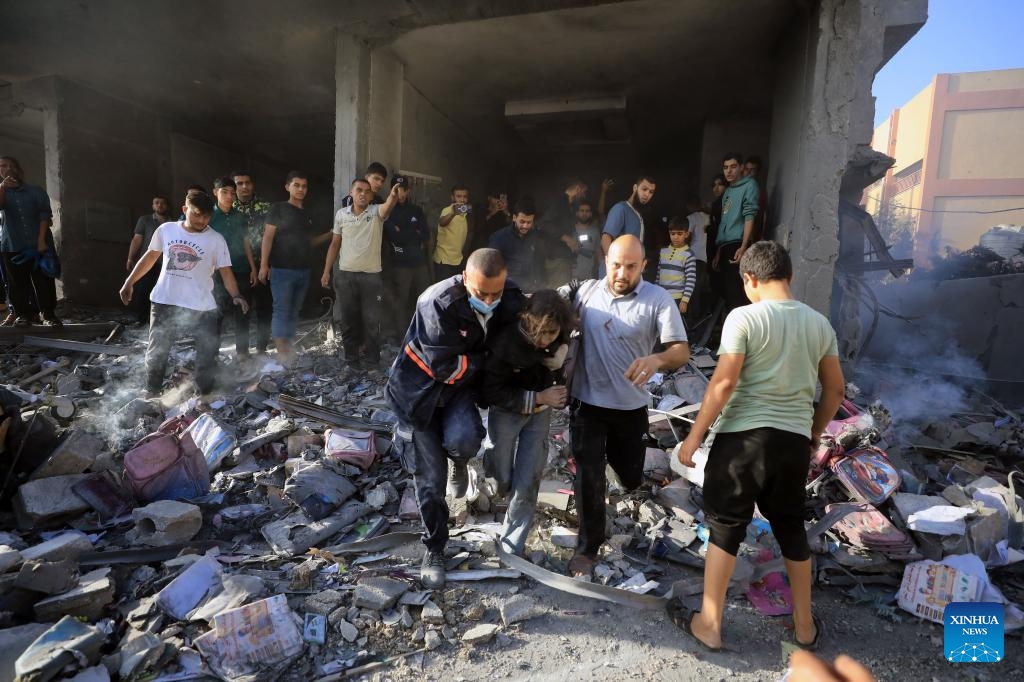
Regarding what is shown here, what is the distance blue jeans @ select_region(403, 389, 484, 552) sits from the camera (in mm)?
2699

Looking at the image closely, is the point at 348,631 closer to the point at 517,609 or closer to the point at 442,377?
the point at 517,609

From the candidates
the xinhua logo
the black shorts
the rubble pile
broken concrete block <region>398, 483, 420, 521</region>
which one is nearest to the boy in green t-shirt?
the black shorts

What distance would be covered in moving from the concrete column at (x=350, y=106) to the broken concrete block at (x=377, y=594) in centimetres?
486

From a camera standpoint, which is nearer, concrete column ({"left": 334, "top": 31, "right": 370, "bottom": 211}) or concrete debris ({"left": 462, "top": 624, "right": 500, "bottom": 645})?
concrete debris ({"left": 462, "top": 624, "right": 500, "bottom": 645})

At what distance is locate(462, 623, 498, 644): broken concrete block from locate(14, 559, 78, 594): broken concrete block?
1781 millimetres

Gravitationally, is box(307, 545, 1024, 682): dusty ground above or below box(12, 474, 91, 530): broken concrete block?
below

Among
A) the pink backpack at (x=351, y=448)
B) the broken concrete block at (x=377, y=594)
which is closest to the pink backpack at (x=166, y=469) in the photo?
the pink backpack at (x=351, y=448)

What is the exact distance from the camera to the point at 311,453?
3.97 m

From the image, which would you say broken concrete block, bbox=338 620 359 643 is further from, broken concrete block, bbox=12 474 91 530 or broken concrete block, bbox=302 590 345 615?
broken concrete block, bbox=12 474 91 530

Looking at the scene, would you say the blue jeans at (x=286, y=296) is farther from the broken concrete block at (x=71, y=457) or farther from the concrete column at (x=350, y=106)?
the broken concrete block at (x=71, y=457)

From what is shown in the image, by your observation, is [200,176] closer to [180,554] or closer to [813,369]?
[180,554]

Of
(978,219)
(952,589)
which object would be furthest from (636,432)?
(978,219)

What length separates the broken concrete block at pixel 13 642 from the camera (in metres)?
2.01

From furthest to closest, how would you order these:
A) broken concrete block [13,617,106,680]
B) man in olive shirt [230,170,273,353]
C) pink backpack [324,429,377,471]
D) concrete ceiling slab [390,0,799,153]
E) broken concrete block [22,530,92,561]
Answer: man in olive shirt [230,170,273,353] → concrete ceiling slab [390,0,799,153] → pink backpack [324,429,377,471] → broken concrete block [22,530,92,561] → broken concrete block [13,617,106,680]
